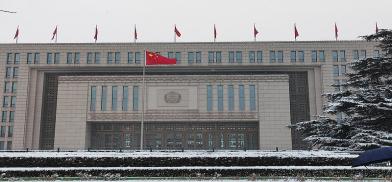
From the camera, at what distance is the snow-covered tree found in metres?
21.2

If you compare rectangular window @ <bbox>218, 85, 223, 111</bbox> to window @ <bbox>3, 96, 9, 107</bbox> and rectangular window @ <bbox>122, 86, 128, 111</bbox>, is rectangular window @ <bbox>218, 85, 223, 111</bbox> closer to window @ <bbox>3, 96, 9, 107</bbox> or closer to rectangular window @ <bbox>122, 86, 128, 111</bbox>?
rectangular window @ <bbox>122, 86, 128, 111</bbox>

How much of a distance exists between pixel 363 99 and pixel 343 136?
2.65 metres

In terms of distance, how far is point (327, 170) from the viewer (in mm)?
17328

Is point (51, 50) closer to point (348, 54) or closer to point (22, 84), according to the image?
point (22, 84)

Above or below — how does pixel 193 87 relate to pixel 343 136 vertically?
above

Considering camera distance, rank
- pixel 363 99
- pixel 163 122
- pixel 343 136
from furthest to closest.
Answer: pixel 163 122
pixel 343 136
pixel 363 99

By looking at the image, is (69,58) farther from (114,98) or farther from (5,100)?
(5,100)

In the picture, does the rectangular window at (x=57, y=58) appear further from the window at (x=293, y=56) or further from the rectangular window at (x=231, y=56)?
the window at (x=293, y=56)

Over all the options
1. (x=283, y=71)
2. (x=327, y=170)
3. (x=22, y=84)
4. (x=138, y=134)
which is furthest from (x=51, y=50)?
(x=327, y=170)

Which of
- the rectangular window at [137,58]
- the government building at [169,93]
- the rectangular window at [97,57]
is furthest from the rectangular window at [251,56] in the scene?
the rectangular window at [97,57]

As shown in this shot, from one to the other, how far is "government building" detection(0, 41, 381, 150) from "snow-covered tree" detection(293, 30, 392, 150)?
107ft

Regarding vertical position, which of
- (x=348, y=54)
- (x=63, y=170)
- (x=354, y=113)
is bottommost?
(x=63, y=170)

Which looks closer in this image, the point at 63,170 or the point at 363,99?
the point at 63,170

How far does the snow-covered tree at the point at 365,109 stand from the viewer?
69.7 ft
